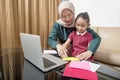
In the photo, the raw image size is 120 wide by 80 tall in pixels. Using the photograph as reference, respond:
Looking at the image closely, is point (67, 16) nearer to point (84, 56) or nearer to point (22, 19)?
point (84, 56)

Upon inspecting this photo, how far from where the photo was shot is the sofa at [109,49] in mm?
1762

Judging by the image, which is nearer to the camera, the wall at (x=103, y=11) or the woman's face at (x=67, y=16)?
the woman's face at (x=67, y=16)

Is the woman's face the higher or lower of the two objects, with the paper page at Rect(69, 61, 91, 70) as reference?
higher

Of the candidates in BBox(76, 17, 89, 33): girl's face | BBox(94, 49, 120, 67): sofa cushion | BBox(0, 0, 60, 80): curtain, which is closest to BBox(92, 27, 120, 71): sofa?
BBox(94, 49, 120, 67): sofa cushion

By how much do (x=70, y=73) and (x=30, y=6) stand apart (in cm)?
150

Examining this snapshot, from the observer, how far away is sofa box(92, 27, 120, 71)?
176 centimetres

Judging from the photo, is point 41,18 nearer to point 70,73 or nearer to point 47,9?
point 47,9

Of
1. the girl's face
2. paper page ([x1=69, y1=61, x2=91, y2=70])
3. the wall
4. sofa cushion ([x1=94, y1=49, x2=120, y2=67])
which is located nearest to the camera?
paper page ([x1=69, y1=61, x2=91, y2=70])

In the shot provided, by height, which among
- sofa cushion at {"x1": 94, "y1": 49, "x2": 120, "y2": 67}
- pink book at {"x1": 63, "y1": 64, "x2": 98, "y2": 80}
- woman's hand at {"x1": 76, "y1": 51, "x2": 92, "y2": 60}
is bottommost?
sofa cushion at {"x1": 94, "y1": 49, "x2": 120, "y2": 67}

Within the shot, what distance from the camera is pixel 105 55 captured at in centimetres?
183

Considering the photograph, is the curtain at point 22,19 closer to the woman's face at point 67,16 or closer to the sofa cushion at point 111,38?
the woman's face at point 67,16

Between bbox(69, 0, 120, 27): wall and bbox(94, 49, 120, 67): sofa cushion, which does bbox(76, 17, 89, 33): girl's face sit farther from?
bbox(69, 0, 120, 27): wall

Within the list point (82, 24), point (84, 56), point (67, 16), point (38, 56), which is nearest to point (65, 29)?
point (67, 16)

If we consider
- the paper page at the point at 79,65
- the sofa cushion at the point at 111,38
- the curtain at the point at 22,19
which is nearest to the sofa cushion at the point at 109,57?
the sofa cushion at the point at 111,38
